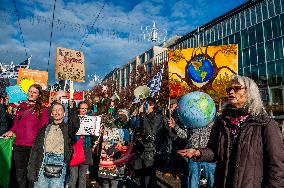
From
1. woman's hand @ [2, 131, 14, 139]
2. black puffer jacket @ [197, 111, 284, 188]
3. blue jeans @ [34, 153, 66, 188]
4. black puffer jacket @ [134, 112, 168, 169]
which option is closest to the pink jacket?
woman's hand @ [2, 131, 14, 139]

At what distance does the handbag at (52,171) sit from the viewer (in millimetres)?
4551

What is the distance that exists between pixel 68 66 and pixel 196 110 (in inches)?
161

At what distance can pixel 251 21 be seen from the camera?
39656 millimetres

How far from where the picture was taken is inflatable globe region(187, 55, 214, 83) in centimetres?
926

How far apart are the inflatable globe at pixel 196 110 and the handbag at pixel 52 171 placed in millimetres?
2015

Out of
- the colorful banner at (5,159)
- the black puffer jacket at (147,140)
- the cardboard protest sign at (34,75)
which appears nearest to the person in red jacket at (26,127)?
the colorful banner at (5,159)

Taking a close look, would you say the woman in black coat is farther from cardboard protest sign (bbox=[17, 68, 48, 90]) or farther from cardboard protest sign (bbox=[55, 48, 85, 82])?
cardboard protest sign (bbox=[17, 68, 48, 90])

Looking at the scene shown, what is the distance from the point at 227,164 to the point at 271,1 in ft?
127

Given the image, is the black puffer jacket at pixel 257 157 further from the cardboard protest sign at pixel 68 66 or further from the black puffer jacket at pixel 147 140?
the cardboard protest sign at pixel 68 66

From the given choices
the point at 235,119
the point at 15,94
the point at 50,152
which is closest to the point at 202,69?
the point at 15,94

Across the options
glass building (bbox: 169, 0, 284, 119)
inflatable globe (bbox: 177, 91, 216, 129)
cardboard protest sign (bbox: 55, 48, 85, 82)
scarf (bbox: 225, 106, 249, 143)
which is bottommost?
scarf (bbox: 225, 106, 249, 143)

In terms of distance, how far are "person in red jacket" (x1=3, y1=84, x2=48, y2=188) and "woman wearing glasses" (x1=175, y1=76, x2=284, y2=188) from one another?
3.33 meters

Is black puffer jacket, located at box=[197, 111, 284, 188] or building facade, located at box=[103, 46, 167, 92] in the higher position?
building facade, located at box=[103, 46, 167, 92]

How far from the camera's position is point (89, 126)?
6.46 metres
